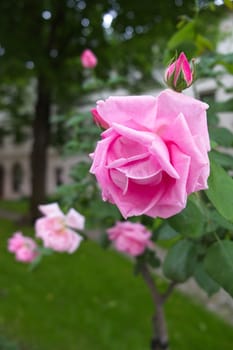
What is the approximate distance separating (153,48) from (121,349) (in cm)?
561

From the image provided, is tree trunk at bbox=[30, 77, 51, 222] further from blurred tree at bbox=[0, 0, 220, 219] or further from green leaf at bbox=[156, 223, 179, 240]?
green leaf at bbox=[156, 223, 179, 240]

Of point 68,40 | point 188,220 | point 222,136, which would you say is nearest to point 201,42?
point 222,136

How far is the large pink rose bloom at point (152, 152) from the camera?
0.40 m

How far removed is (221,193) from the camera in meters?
0.49

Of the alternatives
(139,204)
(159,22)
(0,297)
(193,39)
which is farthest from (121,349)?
(159,22)

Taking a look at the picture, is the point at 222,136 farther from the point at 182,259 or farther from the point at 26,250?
the point at 26,250

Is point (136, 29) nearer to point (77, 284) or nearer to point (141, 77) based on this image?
point (141, 77)

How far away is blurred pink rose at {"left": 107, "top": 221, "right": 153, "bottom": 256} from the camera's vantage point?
48.5 inches

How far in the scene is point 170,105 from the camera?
16.5 inches

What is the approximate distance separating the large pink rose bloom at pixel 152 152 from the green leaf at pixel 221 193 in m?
0.08

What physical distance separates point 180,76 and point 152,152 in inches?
5.3

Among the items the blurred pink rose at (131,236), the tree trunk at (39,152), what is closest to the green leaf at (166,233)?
the blurred pink rose at (131,236)

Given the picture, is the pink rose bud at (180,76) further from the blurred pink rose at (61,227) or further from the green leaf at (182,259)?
the blurred pink rose at (61,227)

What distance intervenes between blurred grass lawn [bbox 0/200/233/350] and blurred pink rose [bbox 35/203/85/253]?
2338 mm
